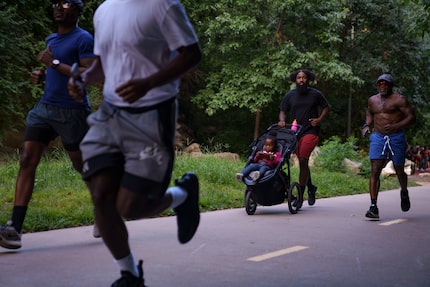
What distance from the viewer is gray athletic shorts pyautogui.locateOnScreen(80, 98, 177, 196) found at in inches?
136

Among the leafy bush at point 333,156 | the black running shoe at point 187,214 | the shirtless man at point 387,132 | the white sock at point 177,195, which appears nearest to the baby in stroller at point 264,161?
the shirtless man at point 387,132

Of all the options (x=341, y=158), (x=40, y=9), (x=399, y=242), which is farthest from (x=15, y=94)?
(x=399, y=242)

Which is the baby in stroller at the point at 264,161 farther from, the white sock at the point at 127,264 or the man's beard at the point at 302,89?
the white sock at the point at 127,264

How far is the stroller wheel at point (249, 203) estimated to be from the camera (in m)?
8.58

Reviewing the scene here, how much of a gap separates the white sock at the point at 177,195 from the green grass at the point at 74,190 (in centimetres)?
314

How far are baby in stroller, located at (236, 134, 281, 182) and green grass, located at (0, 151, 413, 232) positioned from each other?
80 cm

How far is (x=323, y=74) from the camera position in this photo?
26234 mm

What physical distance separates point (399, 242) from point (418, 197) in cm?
643

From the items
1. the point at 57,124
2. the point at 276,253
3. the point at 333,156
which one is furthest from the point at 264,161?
the point at 333,156

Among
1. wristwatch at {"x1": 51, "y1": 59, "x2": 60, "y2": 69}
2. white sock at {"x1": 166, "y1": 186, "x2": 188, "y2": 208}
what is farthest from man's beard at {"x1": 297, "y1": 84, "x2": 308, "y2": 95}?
white sock at {"x1": 166, "y1": 186, "x2": 188, "y2": 208}

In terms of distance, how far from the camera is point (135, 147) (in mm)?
3484

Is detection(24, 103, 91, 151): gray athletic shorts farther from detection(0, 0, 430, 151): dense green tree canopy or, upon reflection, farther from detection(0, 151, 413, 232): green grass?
detection(0, 0, 430, 151): dense green tree canopy

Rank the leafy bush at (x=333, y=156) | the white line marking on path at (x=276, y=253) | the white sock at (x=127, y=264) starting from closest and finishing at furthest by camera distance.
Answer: the white sock at (x=127, y=264) → the white line marking on path at (x=276, y=253) → the leafy bush at (x=333, y=156)

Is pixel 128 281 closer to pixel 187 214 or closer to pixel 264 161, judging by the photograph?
pixel 187 214
